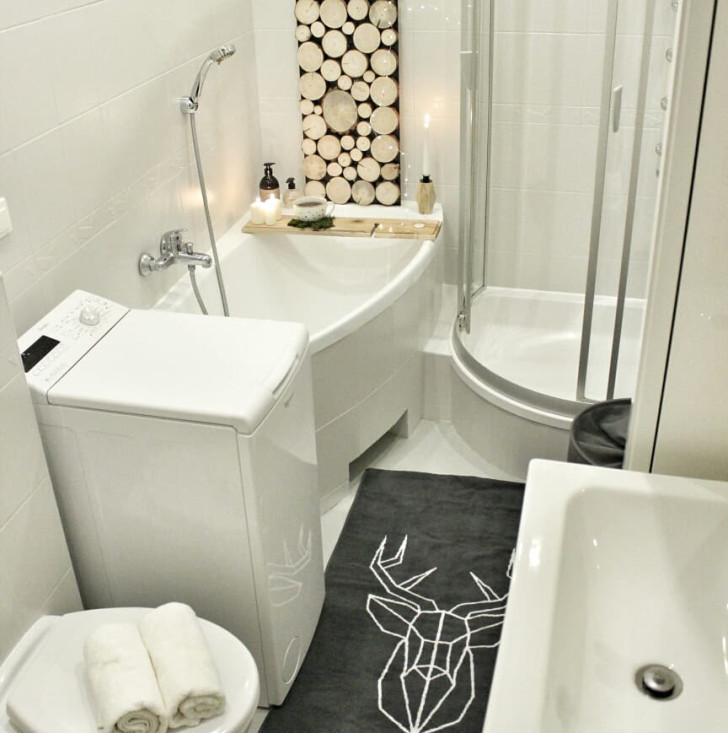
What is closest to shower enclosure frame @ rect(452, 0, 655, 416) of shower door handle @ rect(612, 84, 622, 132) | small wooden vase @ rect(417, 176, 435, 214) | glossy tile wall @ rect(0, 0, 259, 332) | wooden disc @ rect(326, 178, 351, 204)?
shower door handle @ rect(612, 84, 622, 132)

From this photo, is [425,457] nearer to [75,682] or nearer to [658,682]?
[75,682]

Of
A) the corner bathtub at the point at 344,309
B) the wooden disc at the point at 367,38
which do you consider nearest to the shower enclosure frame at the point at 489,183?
the corner bathtub at the point at 344,309

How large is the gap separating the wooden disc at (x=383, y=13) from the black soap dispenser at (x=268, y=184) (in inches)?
25.1

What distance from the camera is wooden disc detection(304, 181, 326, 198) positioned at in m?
3.62

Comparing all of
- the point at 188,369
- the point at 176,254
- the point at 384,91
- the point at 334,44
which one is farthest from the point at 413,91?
the point at 188,369

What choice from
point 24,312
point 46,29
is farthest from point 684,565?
point 46,29

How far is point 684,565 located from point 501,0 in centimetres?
212

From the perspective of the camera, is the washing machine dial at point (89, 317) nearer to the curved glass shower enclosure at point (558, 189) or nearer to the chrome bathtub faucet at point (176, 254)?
the chrome bathtub faucet at point (176, 254)

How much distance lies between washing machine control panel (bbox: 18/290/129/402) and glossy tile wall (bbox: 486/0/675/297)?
1496mm

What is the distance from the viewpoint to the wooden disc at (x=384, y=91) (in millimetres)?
3379

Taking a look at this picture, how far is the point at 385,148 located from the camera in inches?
137

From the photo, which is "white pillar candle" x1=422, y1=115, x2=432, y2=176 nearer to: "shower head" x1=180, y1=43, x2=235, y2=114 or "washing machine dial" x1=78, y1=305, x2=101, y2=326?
"shower head" x1=180, y1=43, x2=235, y2=114

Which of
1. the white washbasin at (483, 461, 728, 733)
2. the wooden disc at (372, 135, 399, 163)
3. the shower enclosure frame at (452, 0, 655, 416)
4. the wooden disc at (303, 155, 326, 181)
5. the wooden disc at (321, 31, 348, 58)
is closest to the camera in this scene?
the white washbasin at (483, 461, 728, 733)

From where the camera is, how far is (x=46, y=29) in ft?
7.12
